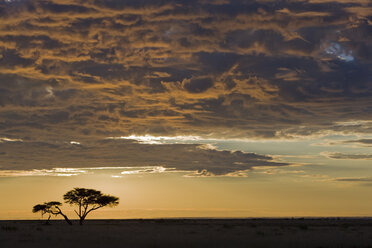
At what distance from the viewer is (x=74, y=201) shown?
97.4 meters
